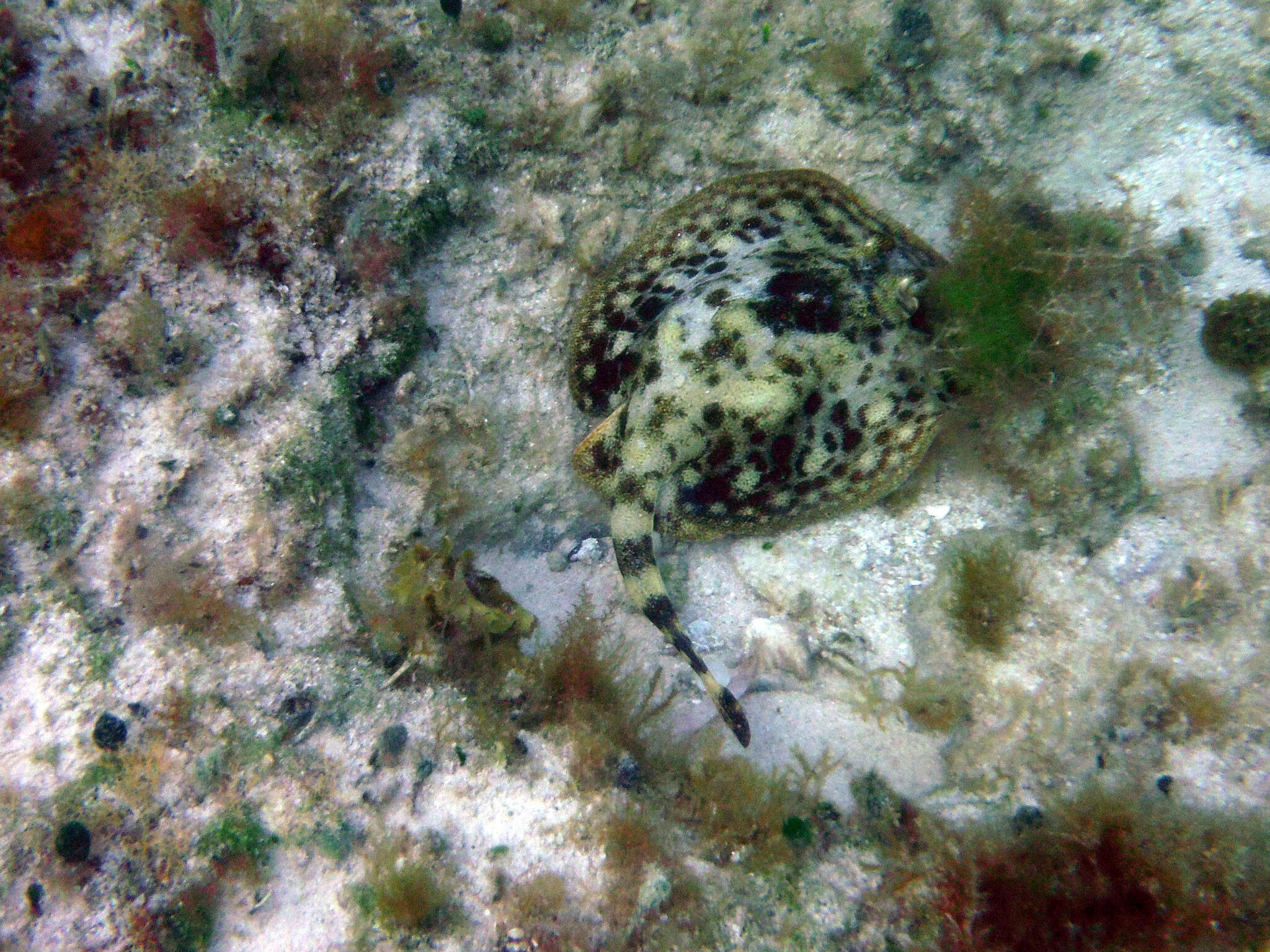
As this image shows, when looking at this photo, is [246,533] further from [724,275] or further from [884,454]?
[884,454]

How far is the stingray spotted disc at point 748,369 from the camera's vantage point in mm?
4516

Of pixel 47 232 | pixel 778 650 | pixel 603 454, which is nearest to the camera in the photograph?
pixel 47 232

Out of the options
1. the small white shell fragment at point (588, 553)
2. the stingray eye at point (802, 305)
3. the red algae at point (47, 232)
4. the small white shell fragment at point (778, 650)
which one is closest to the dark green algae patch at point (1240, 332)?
the stingray eye at point (802, 305)

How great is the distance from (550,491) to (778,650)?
2358 mm

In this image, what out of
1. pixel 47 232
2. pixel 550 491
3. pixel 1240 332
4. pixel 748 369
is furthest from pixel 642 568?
pixel 1240 332

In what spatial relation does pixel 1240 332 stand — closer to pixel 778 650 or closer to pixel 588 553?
pixel 778 650

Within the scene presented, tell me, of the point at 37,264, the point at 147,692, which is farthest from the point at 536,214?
the point at 147,692

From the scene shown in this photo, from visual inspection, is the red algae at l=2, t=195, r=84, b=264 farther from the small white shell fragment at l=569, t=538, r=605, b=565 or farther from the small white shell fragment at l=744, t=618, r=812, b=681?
the small white shell fragment at l=744, t=618, r=812, b=681

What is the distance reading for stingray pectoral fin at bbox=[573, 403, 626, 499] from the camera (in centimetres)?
487

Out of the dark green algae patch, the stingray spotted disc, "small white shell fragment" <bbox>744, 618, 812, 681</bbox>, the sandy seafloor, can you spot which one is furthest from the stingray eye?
the dark green algae patch

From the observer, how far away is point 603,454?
16.3 ft

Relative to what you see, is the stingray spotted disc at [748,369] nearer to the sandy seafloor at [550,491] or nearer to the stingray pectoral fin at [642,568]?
the stingray pectoral fin at [642,568]

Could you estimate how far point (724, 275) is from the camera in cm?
479

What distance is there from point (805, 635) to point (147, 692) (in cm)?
465
